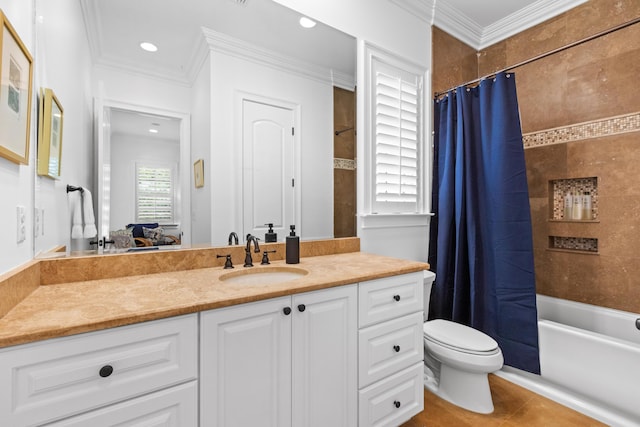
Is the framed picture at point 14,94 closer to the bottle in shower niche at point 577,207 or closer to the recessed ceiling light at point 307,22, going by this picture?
the recessed ceiling light at point 307,22

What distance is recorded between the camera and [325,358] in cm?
119

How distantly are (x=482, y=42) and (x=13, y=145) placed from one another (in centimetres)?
341

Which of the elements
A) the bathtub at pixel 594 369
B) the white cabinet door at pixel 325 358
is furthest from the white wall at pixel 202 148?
the bathtub at pixel 594 369

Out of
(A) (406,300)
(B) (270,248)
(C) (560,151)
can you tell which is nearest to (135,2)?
(B) (270,248)

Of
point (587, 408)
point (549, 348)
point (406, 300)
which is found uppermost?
point (406, 300)

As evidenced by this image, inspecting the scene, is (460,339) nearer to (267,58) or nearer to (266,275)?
(266,275)

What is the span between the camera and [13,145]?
2.61 feet

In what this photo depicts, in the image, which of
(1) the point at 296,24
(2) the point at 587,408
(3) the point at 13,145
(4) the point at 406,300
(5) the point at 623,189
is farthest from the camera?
(5) the point at 623,189

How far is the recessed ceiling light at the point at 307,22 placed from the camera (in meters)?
1.78

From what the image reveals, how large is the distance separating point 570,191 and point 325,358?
7.90 ft

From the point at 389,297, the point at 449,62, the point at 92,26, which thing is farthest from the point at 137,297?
the point at 449,62

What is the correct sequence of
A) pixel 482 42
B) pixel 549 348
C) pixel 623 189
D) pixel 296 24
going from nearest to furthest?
pixel 296 24 → pixel 549 348 → pixel 623 189 → pixel 482 42

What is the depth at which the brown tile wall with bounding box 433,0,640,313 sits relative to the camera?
2.03 meters

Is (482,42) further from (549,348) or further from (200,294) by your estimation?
(200,294)
